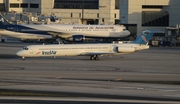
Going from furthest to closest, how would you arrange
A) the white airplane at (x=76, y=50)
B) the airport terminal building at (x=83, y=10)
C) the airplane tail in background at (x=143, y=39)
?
the airport terminal building at (x=83, y=10) < the airplane tail in background at (x=143, y=39) < the white airplane at (x=76, y=50)

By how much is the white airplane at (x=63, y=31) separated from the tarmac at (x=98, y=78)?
3680 centimetres

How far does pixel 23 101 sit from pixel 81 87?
7.62 m

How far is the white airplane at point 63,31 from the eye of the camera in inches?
3974

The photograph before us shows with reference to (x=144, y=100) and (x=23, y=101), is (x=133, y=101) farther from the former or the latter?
(x=23, y=101)

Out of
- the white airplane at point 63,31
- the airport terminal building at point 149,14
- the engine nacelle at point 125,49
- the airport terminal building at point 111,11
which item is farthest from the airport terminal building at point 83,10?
the engine nacelle at point 125,49

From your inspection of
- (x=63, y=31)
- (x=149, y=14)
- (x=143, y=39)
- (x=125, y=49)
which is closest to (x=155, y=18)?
(x=149, y=14)

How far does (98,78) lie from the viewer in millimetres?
43688

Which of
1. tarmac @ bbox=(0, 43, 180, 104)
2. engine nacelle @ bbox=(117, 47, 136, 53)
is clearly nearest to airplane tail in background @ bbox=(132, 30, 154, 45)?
engine nacelle @ bbox=(117, 47, 136, 53)

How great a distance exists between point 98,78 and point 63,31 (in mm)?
59126

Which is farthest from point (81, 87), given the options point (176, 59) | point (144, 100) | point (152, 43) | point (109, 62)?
point (152, 43)

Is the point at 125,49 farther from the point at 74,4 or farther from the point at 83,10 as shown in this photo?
the point at 74,4

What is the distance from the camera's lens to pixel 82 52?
64.4m

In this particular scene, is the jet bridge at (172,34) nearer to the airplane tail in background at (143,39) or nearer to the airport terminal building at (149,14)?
the airport terminal building at (149,14)

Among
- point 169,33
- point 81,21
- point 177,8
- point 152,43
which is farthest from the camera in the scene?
point 81,21
